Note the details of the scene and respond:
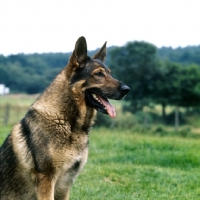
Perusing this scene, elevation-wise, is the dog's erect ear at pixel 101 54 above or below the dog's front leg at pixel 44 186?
above

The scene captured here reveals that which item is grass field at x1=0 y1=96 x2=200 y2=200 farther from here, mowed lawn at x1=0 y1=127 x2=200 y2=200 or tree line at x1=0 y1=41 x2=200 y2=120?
tree line at x1=0 y1=41 x2=200 y2=120

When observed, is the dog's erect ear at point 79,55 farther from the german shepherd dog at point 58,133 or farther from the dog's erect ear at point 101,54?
the dog's erect ear at point 101,54

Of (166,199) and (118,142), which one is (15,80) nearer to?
(118,142)

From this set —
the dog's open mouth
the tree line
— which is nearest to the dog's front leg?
the dog's open mouth

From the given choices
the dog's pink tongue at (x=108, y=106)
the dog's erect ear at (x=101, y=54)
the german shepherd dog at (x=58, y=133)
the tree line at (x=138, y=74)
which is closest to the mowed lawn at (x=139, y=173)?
the german shepherd dog at (x=58, y=133)

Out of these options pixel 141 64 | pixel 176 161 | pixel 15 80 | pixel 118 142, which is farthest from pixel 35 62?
pixel 176 161

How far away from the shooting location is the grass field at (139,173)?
720cm

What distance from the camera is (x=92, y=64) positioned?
4973mm

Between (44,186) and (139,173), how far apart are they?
4389 millimetres

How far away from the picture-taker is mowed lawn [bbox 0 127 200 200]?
23.6 ft

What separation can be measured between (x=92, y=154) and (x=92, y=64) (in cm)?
705

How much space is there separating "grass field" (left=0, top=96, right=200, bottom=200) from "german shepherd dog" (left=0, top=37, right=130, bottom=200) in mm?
2171

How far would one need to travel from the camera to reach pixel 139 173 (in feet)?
28.7

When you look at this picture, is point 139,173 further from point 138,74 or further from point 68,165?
point 138,74
